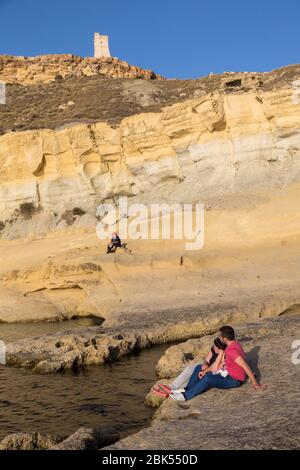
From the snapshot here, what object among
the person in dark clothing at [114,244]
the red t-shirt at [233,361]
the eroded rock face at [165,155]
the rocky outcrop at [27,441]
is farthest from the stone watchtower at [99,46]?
the rocky outcrop at [27,441]

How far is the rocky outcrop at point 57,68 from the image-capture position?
198 feet

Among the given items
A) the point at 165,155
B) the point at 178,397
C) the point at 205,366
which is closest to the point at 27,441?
the point at 178,397

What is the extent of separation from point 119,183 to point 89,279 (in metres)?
7.97

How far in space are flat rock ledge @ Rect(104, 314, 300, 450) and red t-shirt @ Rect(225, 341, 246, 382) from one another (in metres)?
0.22

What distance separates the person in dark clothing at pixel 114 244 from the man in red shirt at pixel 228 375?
502 inches

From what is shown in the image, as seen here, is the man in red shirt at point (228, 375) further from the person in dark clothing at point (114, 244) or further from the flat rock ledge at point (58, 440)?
the person in dark clothing at point (114, 244)

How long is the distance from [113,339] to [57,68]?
177ft

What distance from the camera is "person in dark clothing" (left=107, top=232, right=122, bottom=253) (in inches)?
843

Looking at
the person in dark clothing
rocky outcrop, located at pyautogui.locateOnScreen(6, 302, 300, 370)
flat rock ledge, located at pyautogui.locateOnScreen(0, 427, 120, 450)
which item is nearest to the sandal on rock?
flat rock ledge, located at pyautogui.locateOnScreen(0, 427, 120, 450)

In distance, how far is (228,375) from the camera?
8.65 metres

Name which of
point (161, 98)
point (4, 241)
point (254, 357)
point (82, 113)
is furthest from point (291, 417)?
point (161, 98)

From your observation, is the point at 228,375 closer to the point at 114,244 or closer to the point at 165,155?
the point at 114,244

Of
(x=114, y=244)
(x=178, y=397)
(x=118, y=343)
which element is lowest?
(x=178, y=397)

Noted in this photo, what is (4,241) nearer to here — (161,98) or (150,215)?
(150,215)
